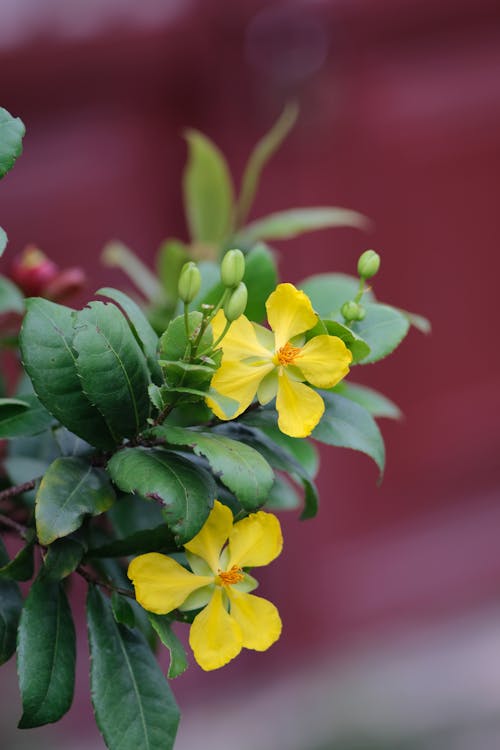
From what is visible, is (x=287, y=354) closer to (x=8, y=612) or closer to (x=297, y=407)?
(x=297, y=407)

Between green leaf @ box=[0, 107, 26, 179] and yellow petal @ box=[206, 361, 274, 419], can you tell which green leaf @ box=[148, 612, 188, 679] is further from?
green leaf @ box=[0, 107, 26, 179]

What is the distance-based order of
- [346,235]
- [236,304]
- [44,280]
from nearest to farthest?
1. [236,304]
2. [44,280]
3. [346,235]

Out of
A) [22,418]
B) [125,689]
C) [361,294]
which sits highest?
[361,294]

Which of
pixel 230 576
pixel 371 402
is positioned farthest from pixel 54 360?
pixel 371 402

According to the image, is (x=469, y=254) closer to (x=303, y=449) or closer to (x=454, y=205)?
(x=454, y=205)

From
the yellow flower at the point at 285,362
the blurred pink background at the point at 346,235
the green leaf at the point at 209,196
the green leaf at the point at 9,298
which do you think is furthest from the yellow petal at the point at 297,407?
the blurred pink background at the point at 346,235

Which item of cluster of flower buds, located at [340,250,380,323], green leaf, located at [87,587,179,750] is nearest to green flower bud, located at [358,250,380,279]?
cluster of flower buds, located at [340,250,380,323]

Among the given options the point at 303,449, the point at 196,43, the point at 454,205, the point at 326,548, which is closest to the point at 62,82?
the point at 196,43
